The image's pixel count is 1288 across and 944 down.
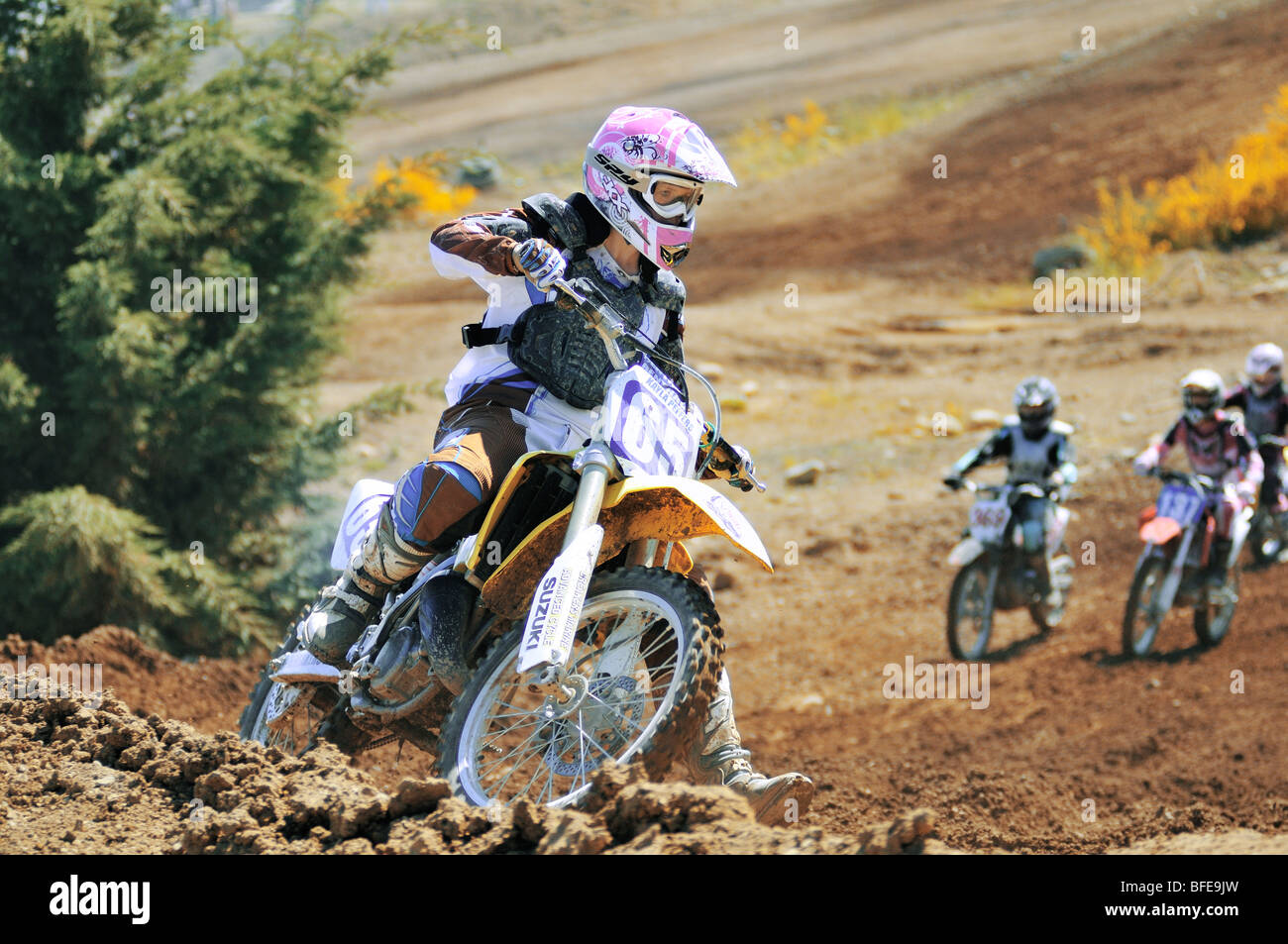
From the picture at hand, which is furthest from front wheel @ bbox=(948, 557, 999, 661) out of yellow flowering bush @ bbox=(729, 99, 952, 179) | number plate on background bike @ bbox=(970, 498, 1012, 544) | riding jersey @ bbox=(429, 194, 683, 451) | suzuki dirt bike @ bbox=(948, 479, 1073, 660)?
yellow flowering bush @ bbox=(729, 99, 952, 179)

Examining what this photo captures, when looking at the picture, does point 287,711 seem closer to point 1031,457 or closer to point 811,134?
point 1031,457

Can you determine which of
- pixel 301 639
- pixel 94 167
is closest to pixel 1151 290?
pixel 94 167

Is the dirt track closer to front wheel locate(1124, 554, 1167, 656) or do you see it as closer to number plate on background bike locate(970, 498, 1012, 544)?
front wheel locate(1124, 554, 1167, 656)

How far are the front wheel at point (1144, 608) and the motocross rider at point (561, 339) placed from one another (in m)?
6.33

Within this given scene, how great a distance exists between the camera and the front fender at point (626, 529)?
4.63 metres

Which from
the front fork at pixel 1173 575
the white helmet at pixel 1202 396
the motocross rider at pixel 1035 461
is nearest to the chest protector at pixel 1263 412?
the white helmet at pixel 1202 396

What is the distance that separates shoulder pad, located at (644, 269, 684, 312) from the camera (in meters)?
5.34

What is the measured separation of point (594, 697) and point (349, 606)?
1.36m

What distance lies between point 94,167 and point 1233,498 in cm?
875

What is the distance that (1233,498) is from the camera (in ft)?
36.9

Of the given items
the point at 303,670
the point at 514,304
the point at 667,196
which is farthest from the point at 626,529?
the point at 303,670

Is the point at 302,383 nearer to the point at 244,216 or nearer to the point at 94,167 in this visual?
the point at 244,216

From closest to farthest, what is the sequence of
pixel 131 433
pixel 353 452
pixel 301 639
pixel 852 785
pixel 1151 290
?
pixel 301 639 → pixel 852 785 → pixel 131 433 → pixel 353 452 → pixel 1151 290

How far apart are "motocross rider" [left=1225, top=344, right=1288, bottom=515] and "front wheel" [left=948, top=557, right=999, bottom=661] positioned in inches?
124
